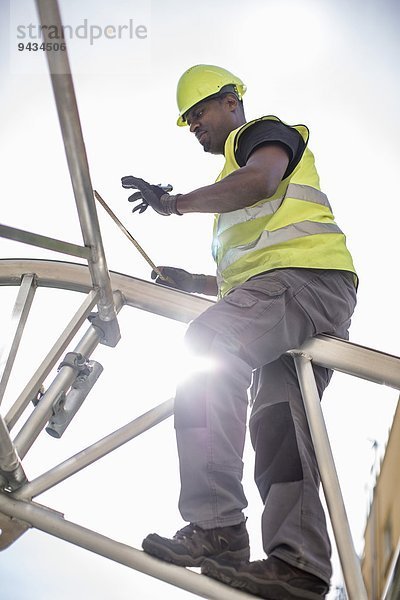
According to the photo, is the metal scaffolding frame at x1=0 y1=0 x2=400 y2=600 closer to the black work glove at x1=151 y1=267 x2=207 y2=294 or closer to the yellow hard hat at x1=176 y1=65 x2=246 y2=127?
the black work glove at x1=151 y1=267 x2=207 y2=294

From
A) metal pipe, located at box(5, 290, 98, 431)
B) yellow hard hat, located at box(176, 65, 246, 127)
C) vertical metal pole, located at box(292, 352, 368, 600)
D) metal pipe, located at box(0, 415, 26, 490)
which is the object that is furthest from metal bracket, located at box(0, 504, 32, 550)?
yellow hard hat, located at box(176, 65, 246, 127)

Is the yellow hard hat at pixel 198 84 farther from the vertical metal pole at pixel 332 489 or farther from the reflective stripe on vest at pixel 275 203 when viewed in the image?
the vertical metal pole at pixel 332 489

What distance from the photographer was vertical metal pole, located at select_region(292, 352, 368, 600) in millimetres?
2242

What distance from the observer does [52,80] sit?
6.47ft

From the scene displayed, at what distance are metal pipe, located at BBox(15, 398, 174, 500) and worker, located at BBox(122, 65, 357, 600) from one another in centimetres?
31

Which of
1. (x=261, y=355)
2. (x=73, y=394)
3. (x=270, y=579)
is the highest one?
(x=261, y=355)

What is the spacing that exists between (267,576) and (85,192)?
4.39ft

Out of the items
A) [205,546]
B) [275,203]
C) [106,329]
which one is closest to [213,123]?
[275,203]

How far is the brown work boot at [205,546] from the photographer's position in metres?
2.12

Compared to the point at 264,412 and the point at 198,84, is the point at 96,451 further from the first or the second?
the point at 198,84

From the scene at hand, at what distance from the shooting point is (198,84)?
324 cm

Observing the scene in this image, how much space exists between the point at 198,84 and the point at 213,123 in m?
0.19

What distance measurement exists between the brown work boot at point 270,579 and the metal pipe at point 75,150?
1.18m

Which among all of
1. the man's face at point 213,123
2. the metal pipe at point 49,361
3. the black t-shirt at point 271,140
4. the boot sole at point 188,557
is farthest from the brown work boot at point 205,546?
the man's face at point 213,123
